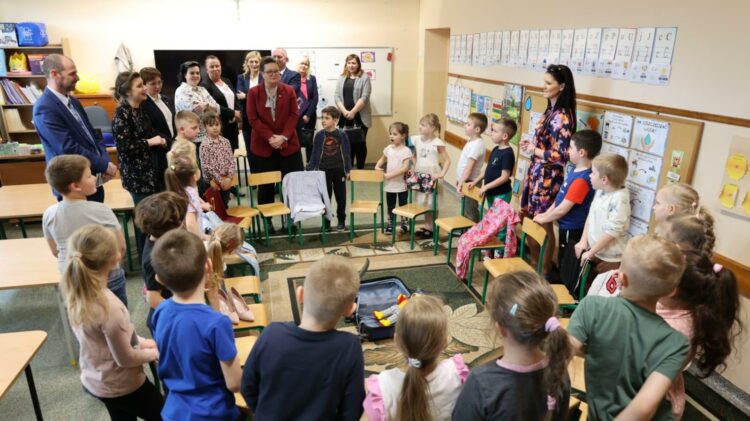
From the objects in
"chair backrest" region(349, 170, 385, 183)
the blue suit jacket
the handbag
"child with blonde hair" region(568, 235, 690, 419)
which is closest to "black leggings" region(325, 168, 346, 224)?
"chair backrest" region(349, 170, 385, 183)

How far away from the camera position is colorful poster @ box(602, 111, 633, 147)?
309 cm

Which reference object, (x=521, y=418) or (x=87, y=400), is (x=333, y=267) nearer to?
(x=521, y=418)

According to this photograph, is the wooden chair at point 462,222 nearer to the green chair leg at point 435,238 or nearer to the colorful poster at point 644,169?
the green chair leg at point 435,238

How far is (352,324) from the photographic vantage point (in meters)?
3.07

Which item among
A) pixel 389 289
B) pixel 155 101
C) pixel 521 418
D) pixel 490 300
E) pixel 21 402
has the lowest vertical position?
pixel 21 402

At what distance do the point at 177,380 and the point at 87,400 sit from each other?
1.33 meters

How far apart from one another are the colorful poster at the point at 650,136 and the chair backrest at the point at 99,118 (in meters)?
5.74

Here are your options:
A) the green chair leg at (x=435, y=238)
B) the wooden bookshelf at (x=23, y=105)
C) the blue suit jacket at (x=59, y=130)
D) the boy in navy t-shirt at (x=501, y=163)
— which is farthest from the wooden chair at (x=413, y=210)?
the wooden bookshelf at (x=23, y=105)

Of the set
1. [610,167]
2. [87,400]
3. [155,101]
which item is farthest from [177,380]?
[155,101]

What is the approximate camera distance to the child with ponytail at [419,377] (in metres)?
1.33

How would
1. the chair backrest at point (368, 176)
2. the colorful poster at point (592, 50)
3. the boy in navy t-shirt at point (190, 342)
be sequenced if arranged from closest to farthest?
the boy in navy t-shirt at point (190, 342)
the colorful poster at point (592, 50)
the chair backrest at point (368, 176)

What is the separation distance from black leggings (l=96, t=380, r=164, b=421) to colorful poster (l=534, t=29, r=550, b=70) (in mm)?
3593

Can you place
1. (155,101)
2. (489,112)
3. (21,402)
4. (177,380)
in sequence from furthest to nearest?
1. (489,112)
2. (155,101)
3. (21,402)
4. (177,380)

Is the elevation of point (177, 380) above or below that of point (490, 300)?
below
